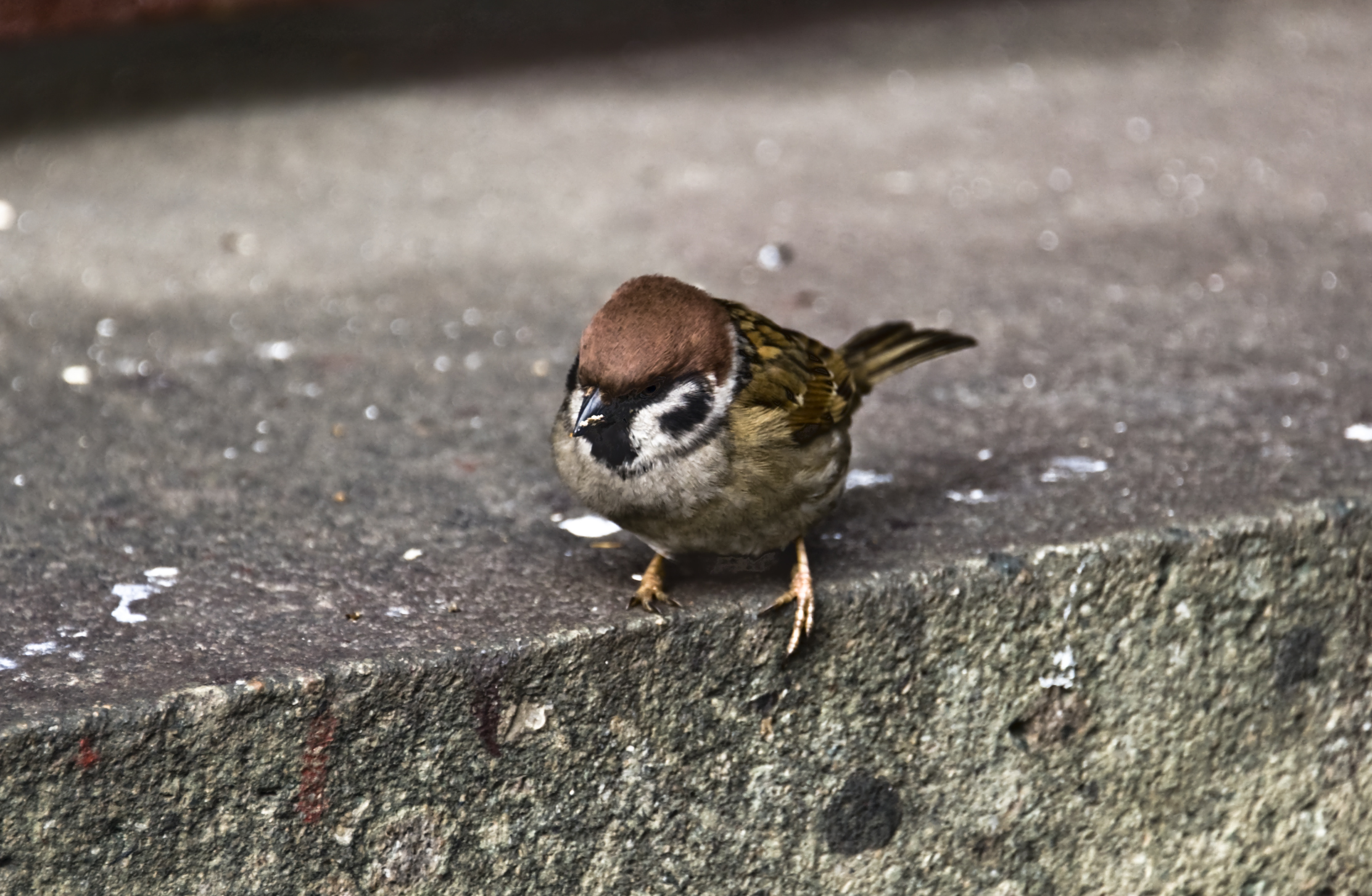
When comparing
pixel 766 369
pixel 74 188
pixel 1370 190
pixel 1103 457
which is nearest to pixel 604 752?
pixel 766 369

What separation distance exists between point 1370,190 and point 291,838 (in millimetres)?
3688

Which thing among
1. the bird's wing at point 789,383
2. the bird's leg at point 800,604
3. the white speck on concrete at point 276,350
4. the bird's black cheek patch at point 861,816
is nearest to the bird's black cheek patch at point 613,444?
the bird's wing at point 789,383

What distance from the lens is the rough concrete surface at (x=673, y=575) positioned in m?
1.92

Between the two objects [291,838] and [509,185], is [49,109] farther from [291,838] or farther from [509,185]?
[291,838]

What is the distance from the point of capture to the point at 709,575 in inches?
86.7

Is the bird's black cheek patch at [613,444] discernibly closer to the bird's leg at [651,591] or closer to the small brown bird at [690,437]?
the small brown bird at [690,437]

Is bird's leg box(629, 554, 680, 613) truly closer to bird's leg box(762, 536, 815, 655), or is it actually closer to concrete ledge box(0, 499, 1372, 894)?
concrete ledge box(0, 499, 1372, 894)

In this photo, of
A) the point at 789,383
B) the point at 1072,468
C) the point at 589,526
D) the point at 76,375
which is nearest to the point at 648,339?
the point at 789,383

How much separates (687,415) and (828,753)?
0.56 meters

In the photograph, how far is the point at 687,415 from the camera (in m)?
2.03

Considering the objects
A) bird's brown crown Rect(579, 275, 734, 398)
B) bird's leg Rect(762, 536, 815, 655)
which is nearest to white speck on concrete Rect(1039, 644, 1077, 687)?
bird's leg Rect(762, 536, 815, 655)

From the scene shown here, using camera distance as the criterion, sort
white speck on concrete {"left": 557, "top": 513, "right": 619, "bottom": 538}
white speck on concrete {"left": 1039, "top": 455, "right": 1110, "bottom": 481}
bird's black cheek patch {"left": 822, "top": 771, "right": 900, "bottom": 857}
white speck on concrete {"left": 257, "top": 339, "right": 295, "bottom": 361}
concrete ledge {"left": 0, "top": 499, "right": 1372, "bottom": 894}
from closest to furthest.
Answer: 1. concrete ledge {"left": 0, "top": 499, "right": 1372, "bottom": 894}
2. bird's black cheek patch {"left": 822, "top": 771, "right": 900, "bottom": 857}
3. white speck on concrete {"left": 557, "top": 513, "right": 619, "bottom": 538}
4. white speck on concrete {"left": 1039, "top": 455, "right": 1110, "bottom": 481}
5. white speck on concrete {"left": 257, "top": 339, "right": 295, "bottom": 361}

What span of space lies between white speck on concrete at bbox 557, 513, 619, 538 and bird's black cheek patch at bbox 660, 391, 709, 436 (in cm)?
42

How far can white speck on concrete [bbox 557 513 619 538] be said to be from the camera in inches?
94.8
